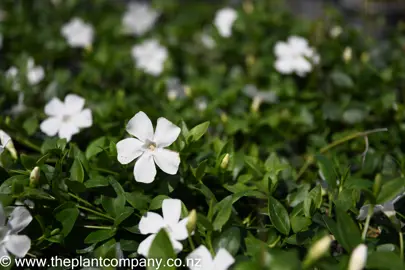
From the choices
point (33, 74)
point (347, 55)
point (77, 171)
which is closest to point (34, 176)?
point (77, 171)

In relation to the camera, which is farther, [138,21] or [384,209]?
[138,21]

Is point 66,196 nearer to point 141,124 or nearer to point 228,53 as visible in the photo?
point 141,124

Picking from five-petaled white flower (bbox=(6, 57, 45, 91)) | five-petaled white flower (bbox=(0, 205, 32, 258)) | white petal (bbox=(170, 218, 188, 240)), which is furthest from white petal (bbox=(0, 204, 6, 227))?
five-petaled white flower (bbox=(6, 57, 45, 91))

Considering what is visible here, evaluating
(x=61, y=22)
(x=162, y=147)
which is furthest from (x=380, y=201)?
Result: (x=61, y=22)

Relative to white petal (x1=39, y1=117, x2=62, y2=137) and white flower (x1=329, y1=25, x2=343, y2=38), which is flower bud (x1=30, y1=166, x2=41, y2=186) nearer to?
white petal (x1=39, y1=117, x2=62, y2=137)

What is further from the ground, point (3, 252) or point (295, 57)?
point (3, 252)

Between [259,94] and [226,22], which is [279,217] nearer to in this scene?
[259,94]

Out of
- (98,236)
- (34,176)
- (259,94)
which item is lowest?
(259,94)

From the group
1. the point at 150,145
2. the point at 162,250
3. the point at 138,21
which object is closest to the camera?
the point at 162,250
